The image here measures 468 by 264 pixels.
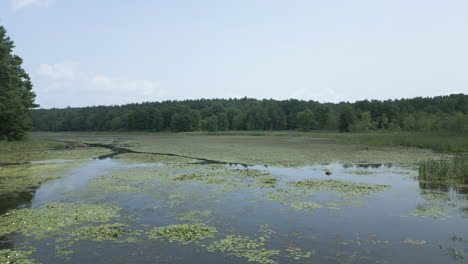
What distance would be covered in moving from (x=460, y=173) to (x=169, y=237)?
56.4ft

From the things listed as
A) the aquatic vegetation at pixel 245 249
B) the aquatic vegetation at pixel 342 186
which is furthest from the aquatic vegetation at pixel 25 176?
the aquatic vegetation at pixel 342 186

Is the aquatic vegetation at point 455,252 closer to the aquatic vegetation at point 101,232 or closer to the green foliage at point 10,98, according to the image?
the aquatic vegetation at point 101,232

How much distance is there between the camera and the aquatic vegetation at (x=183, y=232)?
973 cm

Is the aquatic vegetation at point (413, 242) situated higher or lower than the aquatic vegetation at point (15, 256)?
higher

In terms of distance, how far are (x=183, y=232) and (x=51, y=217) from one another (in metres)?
5.16

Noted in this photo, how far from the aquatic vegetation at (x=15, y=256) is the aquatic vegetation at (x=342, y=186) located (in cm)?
1260

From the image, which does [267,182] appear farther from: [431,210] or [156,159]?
[156,159]

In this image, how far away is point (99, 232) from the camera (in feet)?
33.8

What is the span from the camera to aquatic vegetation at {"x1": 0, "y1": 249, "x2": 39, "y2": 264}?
800 centimetres

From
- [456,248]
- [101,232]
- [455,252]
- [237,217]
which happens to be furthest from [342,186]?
[101,232]

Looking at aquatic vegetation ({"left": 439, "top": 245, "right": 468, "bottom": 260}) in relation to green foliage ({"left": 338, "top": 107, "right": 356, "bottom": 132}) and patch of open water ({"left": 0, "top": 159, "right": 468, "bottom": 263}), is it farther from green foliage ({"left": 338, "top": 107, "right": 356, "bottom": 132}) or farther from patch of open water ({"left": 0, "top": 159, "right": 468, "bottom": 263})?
green foliage ({"left": 338, "top": 107, "right": 356, "bottom": 132})

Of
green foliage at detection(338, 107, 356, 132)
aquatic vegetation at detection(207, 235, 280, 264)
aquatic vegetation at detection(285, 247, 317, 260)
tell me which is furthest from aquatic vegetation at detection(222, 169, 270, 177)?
green foliage at detection(338, 107, 356, 132)

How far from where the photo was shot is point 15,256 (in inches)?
328

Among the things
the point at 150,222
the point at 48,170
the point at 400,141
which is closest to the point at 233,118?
the point at 400,141
